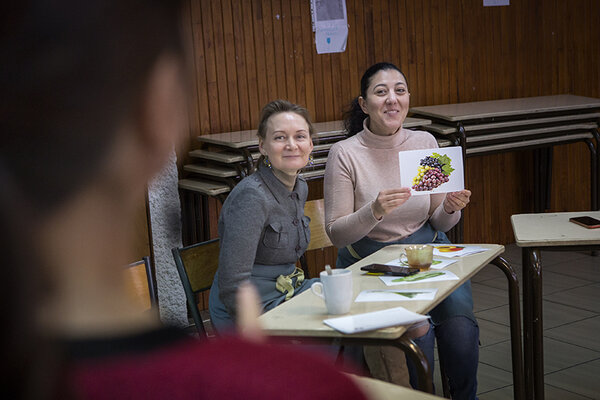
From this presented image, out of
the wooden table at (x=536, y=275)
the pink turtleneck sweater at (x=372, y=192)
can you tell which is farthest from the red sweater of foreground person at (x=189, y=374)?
the pink turtleneck sweater at (x=372, y=192)

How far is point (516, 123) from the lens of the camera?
537 centimetres

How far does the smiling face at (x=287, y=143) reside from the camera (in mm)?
2951

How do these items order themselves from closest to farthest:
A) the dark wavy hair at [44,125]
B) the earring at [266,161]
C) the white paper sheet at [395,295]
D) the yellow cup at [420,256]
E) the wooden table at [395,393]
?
the dark wavy hair at [44,125] < the wooden table at [395,393] < the white paper sheet at [395,295] < the yellow cup at [420,256] < the earring at [266,161]

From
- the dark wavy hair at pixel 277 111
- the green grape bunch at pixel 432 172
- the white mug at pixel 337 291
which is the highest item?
the dark wavy hair at pixel 277 111

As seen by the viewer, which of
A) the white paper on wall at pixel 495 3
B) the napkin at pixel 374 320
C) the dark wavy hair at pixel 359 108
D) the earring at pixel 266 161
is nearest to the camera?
the napkin at pixel 374 320

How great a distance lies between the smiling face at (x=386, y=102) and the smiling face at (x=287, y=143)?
0.46 metres

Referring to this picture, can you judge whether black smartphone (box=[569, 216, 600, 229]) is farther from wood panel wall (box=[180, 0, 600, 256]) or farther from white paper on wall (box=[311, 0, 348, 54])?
white paper on wall (box=[311, 0, 348, 54])

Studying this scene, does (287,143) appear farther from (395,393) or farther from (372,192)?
(395,393)

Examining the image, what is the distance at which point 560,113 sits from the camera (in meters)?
5.71

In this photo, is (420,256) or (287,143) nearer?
(420,256)

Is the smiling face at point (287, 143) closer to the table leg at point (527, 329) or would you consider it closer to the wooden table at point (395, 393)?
the table leg at point (527, 329)

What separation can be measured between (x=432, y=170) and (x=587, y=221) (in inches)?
28.7

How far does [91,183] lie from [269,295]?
2.59 metres

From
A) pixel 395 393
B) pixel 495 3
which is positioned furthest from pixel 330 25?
pixel 395 393
